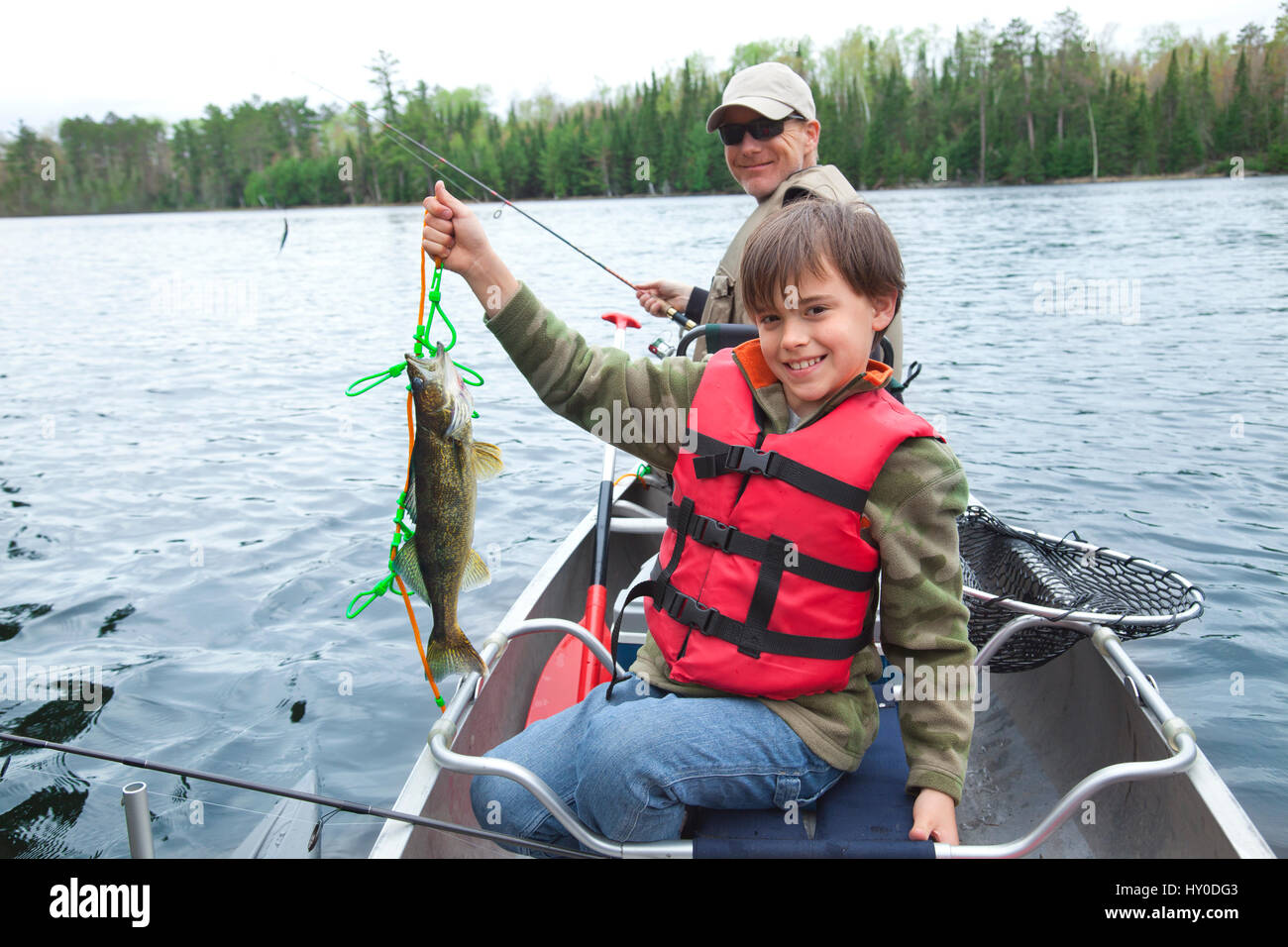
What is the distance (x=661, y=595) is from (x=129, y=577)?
621 centimetres

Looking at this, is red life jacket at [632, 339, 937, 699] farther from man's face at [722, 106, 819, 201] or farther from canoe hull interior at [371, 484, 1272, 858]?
man's face at [722, 106, 819, 201]

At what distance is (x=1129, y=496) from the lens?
28.0 feet

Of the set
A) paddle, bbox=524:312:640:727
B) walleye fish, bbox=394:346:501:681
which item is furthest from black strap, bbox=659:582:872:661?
paddle, bbox=524:312:640:727

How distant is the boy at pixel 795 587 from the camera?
2.39 m

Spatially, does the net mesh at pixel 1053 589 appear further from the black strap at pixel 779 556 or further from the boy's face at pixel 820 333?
the boy's face at pixel 820 333

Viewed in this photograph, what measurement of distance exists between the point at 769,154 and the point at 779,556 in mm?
2554

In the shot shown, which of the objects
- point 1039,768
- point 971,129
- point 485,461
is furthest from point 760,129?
point 971,129

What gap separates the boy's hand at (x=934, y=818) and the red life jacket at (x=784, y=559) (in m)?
0.34

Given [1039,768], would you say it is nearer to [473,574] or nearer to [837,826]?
[837,826]

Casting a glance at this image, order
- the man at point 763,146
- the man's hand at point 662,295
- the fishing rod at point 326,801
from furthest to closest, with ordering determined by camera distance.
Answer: the man's hand at point 662,295
the man at point 763,146
the fishing rod at point 326,801

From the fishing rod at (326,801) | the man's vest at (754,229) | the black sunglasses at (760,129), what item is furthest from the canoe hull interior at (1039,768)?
the black sunglasses at (760,129)

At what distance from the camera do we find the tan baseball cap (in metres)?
4.23
